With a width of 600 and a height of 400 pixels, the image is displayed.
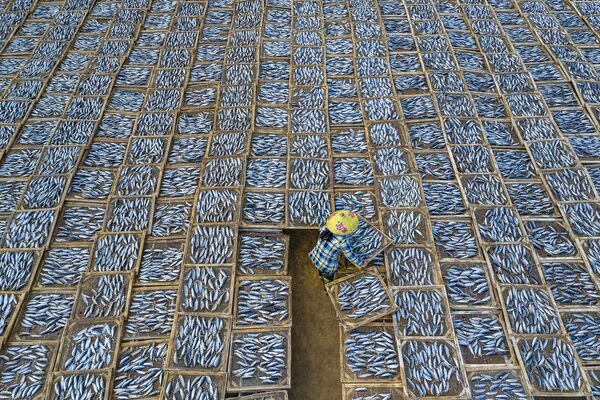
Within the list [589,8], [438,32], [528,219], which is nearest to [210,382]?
[528,219]

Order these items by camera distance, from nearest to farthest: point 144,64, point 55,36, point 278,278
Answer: point 278,278
point 144,64
point 55,36

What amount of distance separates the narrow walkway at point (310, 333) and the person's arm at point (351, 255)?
664 millimetres

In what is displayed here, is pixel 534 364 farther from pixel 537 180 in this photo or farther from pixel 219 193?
pixel 219 193

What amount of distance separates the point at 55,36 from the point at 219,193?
5.49 meters

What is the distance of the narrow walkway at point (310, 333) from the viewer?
172 inches

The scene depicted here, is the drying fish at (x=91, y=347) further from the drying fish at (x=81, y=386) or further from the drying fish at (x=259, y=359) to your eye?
the drying fish at (x=259, y=359)

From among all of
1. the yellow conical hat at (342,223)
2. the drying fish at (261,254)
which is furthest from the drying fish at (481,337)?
the drying fish at (261,254)

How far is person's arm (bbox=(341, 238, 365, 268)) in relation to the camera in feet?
14.5

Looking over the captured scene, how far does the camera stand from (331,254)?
14.7ft

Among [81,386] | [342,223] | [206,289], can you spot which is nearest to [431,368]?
[342,223]

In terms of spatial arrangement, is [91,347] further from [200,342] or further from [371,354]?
[371,354]

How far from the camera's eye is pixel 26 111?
6.51 metres

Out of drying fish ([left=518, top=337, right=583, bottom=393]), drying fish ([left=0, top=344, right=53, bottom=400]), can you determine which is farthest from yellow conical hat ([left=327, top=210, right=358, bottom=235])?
drying fish ([left=0, top=344, right=53, bottom=400])

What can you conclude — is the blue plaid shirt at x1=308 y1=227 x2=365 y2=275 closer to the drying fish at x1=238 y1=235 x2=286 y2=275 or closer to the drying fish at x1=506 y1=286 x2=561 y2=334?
the drying fish at x1=238 y1=235 x2=286 y2=275
